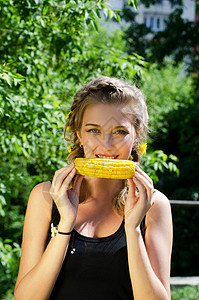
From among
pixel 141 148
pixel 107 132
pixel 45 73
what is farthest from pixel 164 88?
pixel 107 132

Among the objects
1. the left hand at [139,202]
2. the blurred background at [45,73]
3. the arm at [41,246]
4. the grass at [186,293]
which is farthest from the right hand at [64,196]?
the grass at [186,293]

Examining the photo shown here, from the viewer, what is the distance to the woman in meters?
1.55

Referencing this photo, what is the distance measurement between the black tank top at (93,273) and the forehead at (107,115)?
0.52 meters

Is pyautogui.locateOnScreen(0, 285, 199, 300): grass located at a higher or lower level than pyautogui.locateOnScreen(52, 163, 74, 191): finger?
lower

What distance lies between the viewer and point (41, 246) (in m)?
1.65

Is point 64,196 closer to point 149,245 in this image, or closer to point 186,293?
point 149,245

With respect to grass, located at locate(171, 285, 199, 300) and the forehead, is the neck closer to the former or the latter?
the forehead

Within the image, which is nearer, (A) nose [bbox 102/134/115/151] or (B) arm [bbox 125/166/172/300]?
(B) arm [bbox 125/166/172/300]

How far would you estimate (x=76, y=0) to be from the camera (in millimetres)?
2539

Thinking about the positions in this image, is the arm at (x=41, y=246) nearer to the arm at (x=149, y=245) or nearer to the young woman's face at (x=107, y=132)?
the young woman's face at (x=107, y=132)

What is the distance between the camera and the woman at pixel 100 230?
5.10 ft

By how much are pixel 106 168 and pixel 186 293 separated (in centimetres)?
425

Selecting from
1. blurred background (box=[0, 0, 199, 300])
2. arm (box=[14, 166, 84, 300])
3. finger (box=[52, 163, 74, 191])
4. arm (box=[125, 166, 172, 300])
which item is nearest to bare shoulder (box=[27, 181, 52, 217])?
arm (box=[14, 166, 84, 300])

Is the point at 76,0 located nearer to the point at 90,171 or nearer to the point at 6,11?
the point at 6,11
